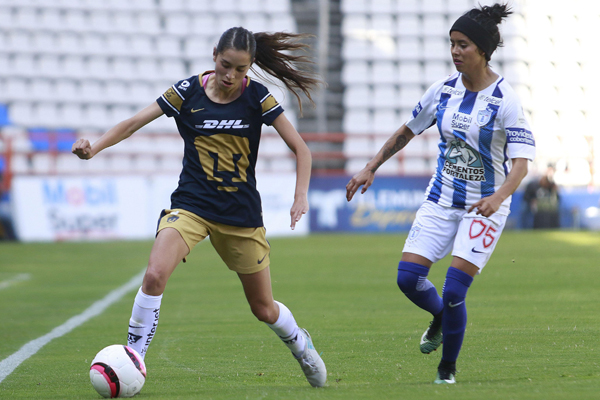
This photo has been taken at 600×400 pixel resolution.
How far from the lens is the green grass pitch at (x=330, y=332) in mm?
4523

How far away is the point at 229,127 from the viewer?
462cm

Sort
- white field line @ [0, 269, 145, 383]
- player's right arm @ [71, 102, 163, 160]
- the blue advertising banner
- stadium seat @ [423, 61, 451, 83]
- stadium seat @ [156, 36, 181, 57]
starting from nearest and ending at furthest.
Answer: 1. player's right arm @ [71, 102, 163, 160]
2. white field line @ [0, 269, 145, 383]
3. the blue advertising banner
4. stadium seat @ [156, 36, 181, 57]
5. stadium seat @ [423, 61, 451, 83]

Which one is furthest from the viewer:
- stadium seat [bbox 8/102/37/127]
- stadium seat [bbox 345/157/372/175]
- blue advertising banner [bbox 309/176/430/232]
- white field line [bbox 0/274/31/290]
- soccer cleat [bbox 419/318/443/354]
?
stadium seat [bbox 345/157/372/175]

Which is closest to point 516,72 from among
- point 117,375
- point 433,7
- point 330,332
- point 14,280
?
point 433,7

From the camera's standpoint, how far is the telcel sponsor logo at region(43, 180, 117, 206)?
1944cm

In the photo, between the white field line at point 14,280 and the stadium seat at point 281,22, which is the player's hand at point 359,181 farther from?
the stadium seat at point 281,22

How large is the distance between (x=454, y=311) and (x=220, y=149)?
165cm

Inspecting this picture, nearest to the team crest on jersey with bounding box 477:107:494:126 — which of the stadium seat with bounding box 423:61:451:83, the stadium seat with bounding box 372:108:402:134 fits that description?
the stadium seat with bounding box 372:108:402:134

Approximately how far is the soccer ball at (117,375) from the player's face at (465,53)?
2.52m

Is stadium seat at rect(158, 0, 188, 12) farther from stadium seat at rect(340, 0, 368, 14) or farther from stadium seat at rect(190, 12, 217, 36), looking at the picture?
stadium seat at rect(340, 0, 368, 14)

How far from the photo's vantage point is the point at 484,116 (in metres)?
4.71

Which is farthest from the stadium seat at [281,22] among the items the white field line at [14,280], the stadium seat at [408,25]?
the white field line at [14,280]

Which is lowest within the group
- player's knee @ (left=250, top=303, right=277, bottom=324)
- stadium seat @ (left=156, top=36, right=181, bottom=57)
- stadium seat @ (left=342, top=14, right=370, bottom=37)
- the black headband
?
player's knee @ (left=250, top=303, right=277, bottom=324)

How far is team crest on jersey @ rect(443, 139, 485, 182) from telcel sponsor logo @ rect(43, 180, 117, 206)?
51.5ft
